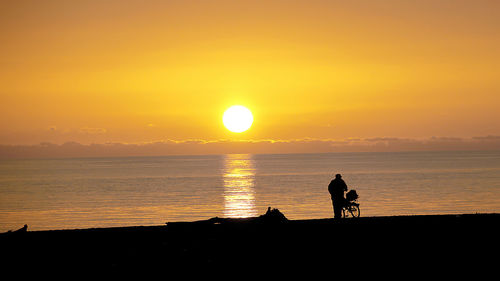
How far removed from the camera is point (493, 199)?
82.0 m

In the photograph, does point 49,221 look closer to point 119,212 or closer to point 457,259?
point 119,212

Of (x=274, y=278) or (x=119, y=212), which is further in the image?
(x=119, y=212)

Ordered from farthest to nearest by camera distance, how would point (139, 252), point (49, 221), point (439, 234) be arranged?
point (49, 221) < point (439, 234) < point (139, 252)

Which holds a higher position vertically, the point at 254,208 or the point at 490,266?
the point at 254,208

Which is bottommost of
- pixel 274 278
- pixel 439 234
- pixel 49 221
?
pixel 274 278

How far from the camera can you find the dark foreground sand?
1620cm

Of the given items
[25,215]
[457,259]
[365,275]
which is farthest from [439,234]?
[25,215]

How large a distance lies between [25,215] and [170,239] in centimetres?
6141

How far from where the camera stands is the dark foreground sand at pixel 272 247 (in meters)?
16.2

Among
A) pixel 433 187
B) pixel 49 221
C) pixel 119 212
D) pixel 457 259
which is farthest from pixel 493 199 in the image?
pixel 457 259

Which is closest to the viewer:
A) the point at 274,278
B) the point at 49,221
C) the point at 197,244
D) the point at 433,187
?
the point at 274,278

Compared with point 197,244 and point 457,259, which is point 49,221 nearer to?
point 197,244

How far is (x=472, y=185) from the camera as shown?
111375 mm

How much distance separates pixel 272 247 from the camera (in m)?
18.8
